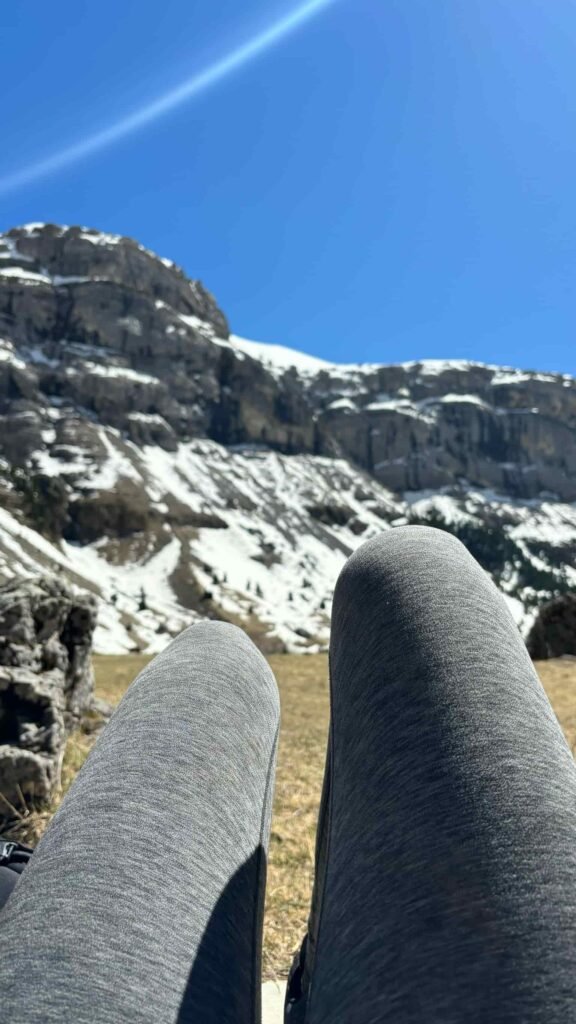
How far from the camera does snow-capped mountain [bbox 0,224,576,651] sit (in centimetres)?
10275

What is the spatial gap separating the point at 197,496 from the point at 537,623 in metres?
114

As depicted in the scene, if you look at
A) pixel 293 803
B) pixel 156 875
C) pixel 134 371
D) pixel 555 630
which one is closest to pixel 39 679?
pixel 293 803

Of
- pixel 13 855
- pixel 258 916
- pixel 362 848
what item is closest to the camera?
pixel 362 848

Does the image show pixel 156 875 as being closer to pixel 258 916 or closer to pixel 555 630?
pixel 258 916

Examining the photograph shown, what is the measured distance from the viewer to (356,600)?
165cm

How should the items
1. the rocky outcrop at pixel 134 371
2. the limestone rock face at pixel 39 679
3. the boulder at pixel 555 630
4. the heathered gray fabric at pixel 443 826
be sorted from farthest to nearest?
1. the rocky outcrop at pixel 134 371
2. the boulder at pixel 555 630
3. the limestone rock face at pixel 39 679
4. the heathered gray fabric at pixel 443 826

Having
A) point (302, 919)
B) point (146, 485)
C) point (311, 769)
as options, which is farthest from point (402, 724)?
point (146, 485)

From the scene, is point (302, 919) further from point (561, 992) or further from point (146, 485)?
point (146, 485)

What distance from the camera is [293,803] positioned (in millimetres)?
6547

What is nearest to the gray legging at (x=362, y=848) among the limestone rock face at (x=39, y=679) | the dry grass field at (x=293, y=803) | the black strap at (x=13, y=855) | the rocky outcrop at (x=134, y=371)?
the black strap at (x=13, y=855)

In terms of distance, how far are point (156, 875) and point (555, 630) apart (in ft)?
87.8

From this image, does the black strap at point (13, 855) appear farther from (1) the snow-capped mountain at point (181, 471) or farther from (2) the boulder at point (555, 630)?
(1) the snow-capped mountain at point (181, 471)

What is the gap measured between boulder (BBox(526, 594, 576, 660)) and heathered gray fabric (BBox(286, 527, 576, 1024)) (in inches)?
990

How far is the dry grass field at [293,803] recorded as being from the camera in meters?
3.80
